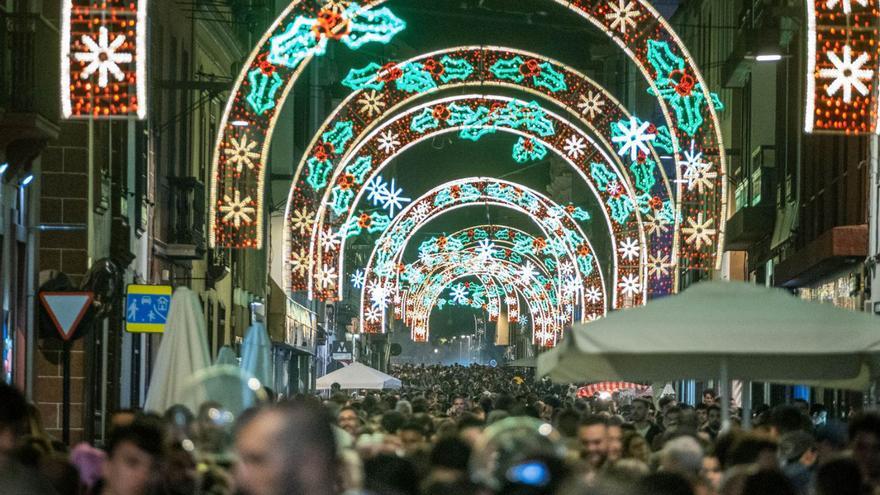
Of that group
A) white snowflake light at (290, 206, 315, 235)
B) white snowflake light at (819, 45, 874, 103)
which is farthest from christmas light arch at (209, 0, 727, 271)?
white snowflake light at (290, 206, 315, 235)

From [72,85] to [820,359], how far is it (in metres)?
7.61

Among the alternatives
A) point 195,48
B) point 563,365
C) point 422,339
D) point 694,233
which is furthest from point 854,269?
point 422,339

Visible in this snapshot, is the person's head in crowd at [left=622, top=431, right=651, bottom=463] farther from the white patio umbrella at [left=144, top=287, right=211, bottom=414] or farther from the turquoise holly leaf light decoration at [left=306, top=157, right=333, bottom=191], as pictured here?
the turquoise holly leaf light decoration at [left=306, top=157, right=333, bottom=191]

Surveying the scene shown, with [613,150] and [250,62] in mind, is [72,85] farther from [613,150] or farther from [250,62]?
[613,150]

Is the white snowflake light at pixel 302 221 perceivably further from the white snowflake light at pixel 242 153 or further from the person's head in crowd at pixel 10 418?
the person's head in crowd at pixel 10 418

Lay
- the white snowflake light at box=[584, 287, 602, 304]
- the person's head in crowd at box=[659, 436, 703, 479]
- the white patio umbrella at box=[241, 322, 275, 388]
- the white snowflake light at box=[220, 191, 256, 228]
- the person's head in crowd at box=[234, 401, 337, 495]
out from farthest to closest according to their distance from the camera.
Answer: the white snowflake light at box=[584, 287, 602, 304]
the white snowflake light at box=[220, 191, 256, 228]
the white patio umbrella at box=[241, 322, 275, 388]
the person's head in crowd at box=[659, 436, 703, 479]
the person's head in crowd at box=[234, 401, 337, 495]

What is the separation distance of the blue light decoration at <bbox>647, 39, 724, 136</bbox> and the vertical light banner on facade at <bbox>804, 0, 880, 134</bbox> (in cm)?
805

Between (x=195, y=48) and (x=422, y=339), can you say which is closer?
(x=195, y=48)

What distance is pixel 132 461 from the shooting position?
820 centimetres

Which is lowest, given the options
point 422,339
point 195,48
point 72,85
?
point 422,339

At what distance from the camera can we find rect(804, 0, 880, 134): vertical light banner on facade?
1742 centimetres

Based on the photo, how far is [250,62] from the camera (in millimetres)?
24031

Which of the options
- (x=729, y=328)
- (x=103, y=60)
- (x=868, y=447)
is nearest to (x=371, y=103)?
(x=103, y=60)

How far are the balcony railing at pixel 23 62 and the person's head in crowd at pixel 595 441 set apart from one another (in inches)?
392
